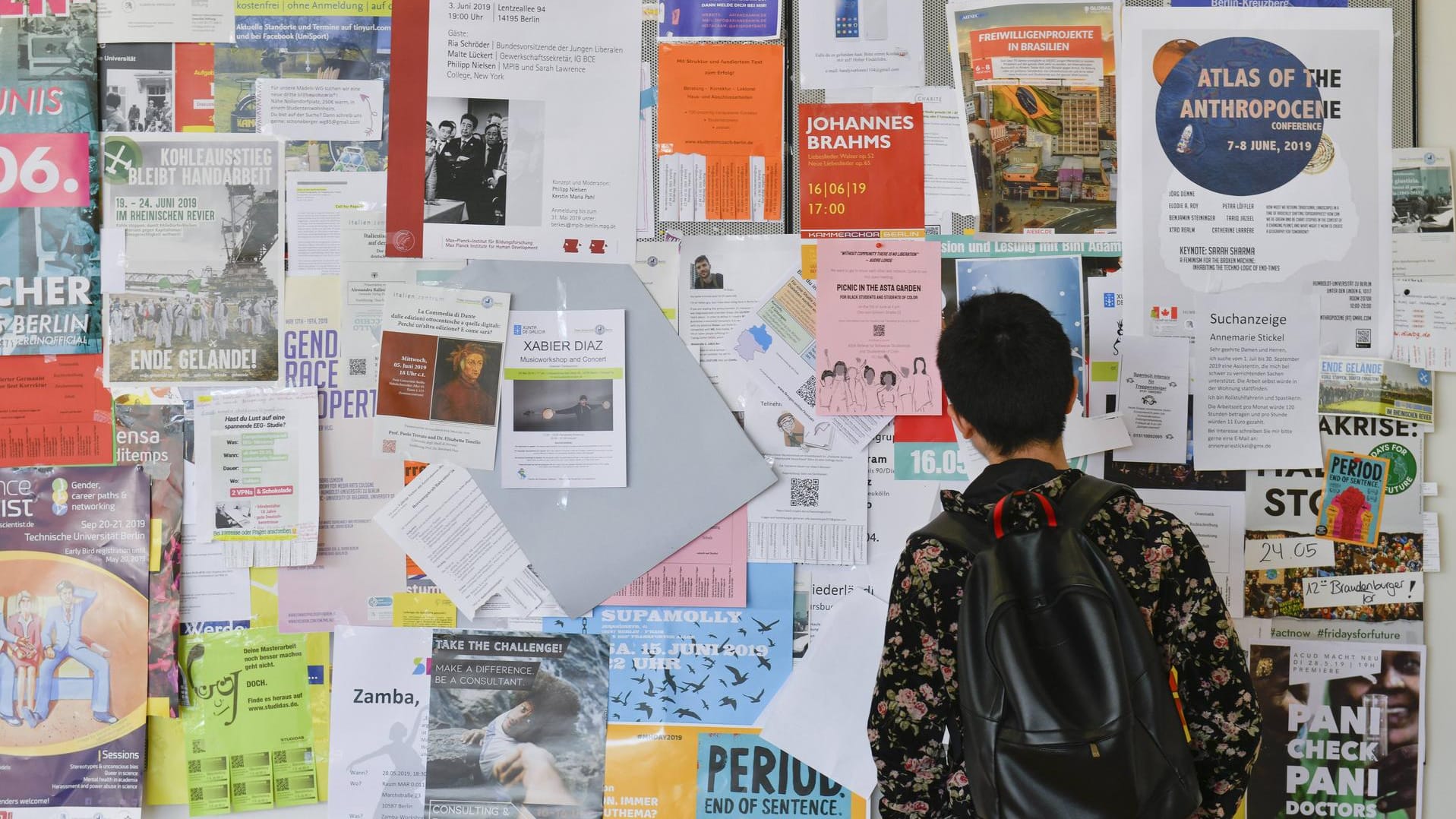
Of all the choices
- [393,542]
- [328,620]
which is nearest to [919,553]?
[393,542]

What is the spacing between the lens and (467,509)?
154cm

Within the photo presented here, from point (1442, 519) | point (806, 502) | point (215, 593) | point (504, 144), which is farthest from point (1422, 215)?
point (215, 593)

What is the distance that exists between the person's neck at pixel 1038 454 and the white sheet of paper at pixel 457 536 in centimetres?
81

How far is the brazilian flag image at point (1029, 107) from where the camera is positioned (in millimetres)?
1522

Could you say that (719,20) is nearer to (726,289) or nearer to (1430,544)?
(726,289)

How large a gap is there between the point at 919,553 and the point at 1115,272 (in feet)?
2.40

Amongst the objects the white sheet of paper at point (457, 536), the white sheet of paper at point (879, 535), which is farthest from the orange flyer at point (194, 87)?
the white sheet of paper at point (879, 535)

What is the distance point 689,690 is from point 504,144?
914 mm

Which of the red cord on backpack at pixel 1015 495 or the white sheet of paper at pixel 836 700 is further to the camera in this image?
the white sheet of paper at pixel 836 700

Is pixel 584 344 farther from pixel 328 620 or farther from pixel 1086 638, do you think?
pixel 1086 638

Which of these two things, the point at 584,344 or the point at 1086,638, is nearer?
the point at 1086,638

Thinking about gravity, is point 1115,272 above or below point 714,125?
below

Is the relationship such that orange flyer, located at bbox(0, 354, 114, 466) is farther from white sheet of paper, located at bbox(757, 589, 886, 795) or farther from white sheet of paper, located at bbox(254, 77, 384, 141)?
white sheet of paper, located at bbox(757, 589, 886, 795)

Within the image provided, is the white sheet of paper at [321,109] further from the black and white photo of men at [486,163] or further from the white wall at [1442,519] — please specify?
the white wall at [1442,519]
